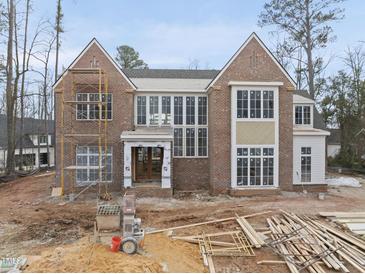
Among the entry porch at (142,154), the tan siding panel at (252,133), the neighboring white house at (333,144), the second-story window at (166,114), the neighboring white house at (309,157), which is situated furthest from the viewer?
the neighboring white house at (333,144)

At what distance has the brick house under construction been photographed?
15.9 meters

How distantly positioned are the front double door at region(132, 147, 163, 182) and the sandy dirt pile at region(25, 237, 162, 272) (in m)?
9.41

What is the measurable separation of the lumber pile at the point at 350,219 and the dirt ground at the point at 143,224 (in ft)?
2.92

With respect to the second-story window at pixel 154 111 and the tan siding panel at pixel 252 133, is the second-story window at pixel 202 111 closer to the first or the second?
the tan siding panel at pixel 252 133

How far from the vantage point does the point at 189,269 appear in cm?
731

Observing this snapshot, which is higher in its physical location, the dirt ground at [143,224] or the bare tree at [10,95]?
the bare tree at [10,95]

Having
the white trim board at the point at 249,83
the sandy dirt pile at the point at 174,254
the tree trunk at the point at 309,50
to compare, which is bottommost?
the sandy dirt pile at the point at 174,254

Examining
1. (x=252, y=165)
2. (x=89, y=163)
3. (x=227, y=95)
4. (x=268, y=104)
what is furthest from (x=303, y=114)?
(x=89, y=163)

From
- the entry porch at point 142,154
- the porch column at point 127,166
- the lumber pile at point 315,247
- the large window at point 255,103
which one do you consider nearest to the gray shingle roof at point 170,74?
the entry porch at point 142,154

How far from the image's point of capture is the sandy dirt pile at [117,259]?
7004 mm

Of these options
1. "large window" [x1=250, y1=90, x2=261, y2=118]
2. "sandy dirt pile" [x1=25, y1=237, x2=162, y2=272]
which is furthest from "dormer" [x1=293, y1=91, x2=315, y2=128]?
"sandy dirt pile" [x1=25, y1=237, x2=162, y2=272]

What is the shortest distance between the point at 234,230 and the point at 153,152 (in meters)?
8.92

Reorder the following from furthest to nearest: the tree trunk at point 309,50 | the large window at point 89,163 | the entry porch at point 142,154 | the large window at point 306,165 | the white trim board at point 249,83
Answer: the tree trunk at point 309,50
the large window at point 306,165
the large window at point 89,163
the white trim board at point 249,83
the entry porch at point 142,154

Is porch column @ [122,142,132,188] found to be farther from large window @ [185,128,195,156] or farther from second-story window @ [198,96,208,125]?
second-story window @ [198,96,208,125]
